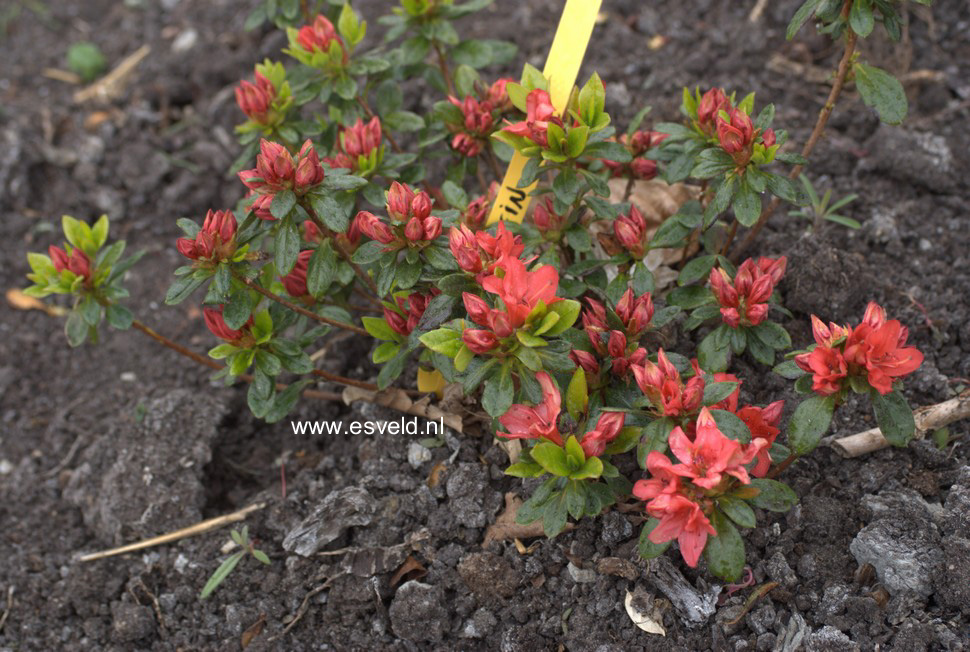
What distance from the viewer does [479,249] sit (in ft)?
7.61

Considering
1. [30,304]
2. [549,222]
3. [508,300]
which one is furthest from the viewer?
[30,304]

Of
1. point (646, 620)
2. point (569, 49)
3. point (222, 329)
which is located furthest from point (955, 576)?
point (222, 329)

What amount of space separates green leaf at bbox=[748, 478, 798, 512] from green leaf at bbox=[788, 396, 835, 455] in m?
0.11

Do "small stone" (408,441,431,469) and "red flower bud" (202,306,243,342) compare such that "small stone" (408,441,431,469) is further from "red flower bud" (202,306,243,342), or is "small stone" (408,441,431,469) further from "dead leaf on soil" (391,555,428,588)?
"red flower bud" (202,306,243,342)

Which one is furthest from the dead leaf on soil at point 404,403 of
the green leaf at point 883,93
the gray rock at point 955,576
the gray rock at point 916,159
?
the gray rock at point 916,159

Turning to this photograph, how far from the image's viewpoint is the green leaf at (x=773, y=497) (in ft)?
7.23

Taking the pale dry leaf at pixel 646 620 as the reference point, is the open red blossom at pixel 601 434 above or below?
above

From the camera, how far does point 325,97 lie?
3158mm

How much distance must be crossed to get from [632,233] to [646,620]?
108 cm

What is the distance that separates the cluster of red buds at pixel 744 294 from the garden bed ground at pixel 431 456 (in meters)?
0.34

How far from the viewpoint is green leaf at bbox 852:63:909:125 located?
2619 millimetres

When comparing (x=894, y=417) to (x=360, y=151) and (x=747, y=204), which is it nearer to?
(x=747, y=204)

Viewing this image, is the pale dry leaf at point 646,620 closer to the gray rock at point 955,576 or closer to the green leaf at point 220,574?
the gray rock at point 955,576

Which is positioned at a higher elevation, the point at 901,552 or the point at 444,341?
the point at 444,341
